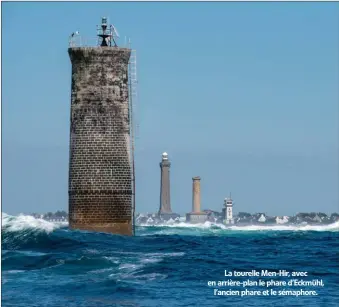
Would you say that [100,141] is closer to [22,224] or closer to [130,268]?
[22,224]

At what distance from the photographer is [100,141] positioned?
43.9 metres

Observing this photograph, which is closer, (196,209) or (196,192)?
(196,192)

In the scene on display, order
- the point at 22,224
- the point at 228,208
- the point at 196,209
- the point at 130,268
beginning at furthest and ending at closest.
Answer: the point at 228,208, the point at 196,209, the point at 22,224, the point at 130,268

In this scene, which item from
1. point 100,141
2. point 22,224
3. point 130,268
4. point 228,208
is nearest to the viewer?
point 130,268

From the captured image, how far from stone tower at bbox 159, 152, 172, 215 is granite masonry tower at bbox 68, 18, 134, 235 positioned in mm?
81439

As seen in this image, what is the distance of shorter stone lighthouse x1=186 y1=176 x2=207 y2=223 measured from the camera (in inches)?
5221

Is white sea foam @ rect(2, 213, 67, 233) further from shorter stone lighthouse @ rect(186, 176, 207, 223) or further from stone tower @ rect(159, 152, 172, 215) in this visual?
shorter stone lighthouse @ rect(186, 176, 207, 223)

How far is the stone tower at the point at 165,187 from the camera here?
5054 inches

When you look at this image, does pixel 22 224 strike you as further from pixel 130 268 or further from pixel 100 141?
pixel 130 268

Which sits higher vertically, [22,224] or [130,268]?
[22,224]

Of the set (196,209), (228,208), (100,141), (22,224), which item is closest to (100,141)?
(100,141)

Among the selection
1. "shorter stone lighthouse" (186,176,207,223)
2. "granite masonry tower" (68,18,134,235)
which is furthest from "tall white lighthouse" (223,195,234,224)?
"granite masonry tower" (68,18,134,235)

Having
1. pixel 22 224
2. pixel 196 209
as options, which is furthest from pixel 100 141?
pixel 196 209

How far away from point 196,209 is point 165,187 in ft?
16.5
